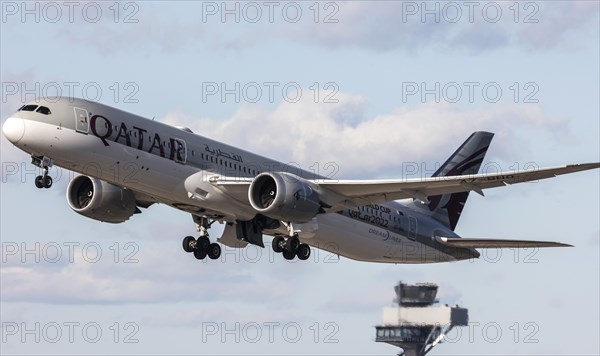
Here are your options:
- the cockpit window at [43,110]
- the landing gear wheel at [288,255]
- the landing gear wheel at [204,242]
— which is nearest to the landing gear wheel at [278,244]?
the landing gear wheel at [288,255]

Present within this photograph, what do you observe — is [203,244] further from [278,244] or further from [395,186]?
[395,186]

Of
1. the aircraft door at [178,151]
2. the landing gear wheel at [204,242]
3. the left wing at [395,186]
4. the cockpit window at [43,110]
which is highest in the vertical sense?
the cockpit window at [43,110]

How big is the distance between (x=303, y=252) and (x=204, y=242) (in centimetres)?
556

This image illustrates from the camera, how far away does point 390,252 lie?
68.6 meters

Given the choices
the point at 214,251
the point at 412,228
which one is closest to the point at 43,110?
the point at 214,251

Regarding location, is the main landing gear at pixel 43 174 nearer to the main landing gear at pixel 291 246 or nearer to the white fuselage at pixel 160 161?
the white fuselage at pixel 160 161

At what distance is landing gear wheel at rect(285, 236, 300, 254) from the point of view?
62.7m

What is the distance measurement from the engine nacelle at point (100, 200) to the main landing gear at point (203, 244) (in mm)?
3481

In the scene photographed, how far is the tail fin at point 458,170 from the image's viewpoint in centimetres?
7399

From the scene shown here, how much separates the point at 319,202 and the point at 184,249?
30.0 ft

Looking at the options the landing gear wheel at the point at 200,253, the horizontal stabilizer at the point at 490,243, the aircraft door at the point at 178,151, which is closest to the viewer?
the aircraft door at the point at 178,151

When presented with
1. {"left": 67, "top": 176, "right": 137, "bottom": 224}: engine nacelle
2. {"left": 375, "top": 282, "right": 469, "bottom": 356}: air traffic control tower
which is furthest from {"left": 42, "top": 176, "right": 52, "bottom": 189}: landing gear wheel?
{"left": 375, "top": 282, "right": 469, "bottom": 356}: air traffic control tower

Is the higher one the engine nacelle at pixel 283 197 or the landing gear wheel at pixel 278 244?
the engine nacelle at pixel 283 197

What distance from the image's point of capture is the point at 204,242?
66.1m
